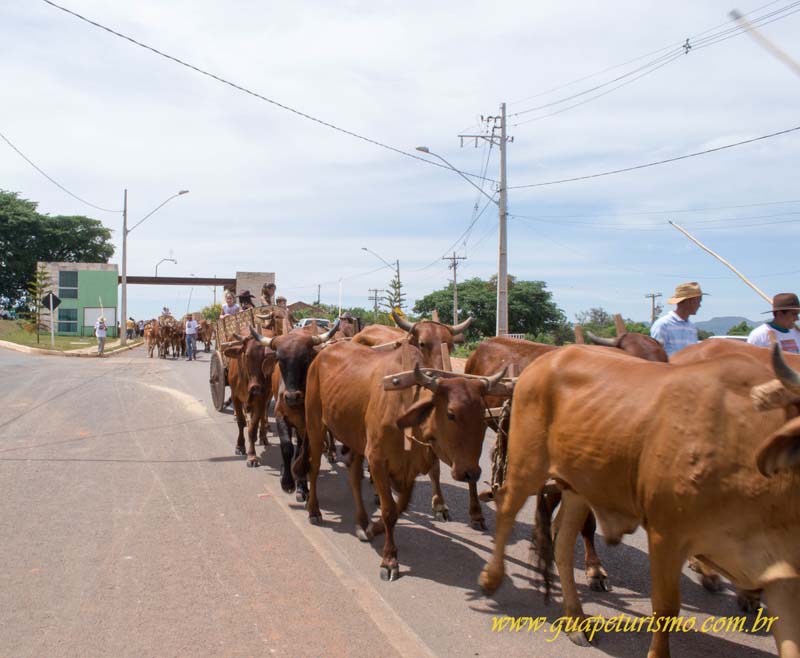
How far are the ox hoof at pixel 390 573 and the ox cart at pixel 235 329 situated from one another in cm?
541

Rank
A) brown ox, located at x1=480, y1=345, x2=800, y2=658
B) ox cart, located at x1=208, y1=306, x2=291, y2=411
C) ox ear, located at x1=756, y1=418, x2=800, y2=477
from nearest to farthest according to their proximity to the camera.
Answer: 1. ox ear, located at x1=756, y1=418, x2=800, y2=477
2. brown ox, located at x1=480, y1=345, x2=800, y2=658
3. ox cart, located at x1=208, y1=306, x2=291, y2=411

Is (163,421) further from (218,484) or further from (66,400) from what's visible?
(218,484)

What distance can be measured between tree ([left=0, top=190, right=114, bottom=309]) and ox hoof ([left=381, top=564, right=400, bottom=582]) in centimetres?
6365

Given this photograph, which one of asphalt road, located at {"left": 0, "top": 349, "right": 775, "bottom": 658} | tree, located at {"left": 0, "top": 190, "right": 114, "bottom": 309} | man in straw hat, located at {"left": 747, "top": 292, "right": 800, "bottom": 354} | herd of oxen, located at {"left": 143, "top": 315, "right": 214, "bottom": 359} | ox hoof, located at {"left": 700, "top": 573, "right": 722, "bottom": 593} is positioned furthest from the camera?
tree, located at {"left": 0, "top": 190, "right": 114, "bottom": 309}

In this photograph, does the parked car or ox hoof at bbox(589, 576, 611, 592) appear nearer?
ox hoof at bbox(589, 576, 611, 592)

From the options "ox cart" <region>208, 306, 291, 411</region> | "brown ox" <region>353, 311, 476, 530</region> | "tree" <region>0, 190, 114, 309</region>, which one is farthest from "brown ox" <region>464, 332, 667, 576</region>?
"tree" <region>0, 190, 114, 309</region>

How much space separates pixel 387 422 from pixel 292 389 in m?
2.16

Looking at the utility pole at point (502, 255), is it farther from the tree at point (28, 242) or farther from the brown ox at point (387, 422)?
the tree at point (28, 242)

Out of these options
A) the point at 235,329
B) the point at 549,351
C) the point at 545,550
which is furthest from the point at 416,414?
the point at 235,329

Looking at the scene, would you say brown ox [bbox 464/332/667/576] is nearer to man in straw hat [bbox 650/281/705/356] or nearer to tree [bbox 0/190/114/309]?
man in straw hat [bbox 650/281/705/356]

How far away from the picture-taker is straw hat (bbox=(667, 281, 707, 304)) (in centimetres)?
723

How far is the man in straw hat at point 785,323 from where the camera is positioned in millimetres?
6289

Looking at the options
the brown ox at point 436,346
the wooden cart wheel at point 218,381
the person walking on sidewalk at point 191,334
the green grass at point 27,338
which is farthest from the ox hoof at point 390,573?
the green grass at point 27,338

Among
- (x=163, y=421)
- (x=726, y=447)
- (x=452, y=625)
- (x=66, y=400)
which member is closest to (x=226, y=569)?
(x=452, y=625)
